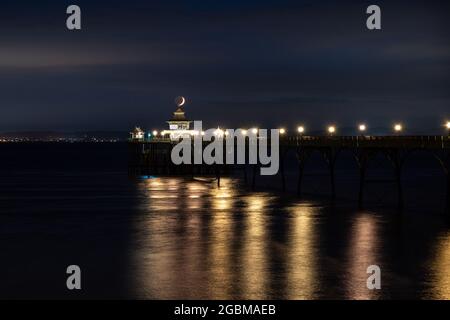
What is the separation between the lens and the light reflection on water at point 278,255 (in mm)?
26031

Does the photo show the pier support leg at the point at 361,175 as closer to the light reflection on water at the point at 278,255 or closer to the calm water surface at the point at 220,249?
the calm water surface at the point at 220,249

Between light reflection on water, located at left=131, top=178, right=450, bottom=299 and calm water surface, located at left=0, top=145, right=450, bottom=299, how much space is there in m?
0.05

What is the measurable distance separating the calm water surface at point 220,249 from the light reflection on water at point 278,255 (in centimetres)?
5

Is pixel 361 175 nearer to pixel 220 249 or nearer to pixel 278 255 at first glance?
pixel 220 249

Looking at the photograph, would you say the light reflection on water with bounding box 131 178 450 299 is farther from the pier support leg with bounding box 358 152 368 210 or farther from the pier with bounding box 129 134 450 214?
the pier with bounding box 129 134 450 214

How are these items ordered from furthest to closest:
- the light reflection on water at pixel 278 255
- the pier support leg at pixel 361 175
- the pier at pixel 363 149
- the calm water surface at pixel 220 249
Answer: the pier support leg at pixel 361 175 < the pier at pixel 363 149 < the calm water surface at pixel 220 249 < the light reflection on water at pixel 278 255

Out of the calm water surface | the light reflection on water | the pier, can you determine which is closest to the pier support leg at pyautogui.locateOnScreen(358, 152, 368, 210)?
the pier

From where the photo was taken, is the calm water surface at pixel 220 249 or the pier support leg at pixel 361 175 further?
the pier support leg at pixel 361 175

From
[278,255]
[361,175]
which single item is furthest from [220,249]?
[361,175]

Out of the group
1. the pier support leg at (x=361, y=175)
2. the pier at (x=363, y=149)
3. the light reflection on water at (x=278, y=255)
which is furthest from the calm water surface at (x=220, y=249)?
the pier at (x=363, y=149)

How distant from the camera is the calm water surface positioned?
86.5ft

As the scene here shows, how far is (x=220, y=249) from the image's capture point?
112ft

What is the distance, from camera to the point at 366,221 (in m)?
43.3

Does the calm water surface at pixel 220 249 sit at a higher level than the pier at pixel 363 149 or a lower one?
lower
